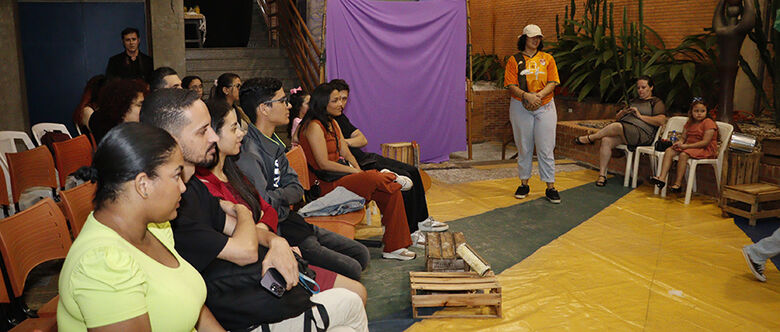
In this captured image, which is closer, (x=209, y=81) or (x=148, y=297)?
(x=148, y=297)

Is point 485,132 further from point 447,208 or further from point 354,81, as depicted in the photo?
point 447,208

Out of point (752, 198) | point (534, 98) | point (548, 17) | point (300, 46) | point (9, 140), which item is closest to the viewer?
point (9, 140)

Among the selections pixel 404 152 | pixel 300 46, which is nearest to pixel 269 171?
pixel 404 152

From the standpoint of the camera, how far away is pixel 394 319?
3.63m

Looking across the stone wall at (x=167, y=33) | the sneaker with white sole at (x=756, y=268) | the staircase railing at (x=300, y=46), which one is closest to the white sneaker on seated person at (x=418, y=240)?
the sneaker with white sole at (x=756, y=268)

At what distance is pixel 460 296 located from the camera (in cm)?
360

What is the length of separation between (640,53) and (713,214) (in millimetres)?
3850

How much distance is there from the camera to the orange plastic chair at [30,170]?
13.9ft

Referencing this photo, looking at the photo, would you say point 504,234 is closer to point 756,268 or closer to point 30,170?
point 756,268

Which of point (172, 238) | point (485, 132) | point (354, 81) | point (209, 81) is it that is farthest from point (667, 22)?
point (172, 238)

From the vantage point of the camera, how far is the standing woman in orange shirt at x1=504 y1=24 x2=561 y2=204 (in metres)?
6.05

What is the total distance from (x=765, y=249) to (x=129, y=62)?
615 cm

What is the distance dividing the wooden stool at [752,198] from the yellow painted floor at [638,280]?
0.15 metres

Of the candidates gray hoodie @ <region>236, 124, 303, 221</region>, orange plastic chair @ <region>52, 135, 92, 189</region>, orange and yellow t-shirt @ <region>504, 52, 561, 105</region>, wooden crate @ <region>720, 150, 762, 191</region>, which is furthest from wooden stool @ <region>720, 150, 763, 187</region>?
orange plastic chair @ <region>52, 135, 92, 189</region>
